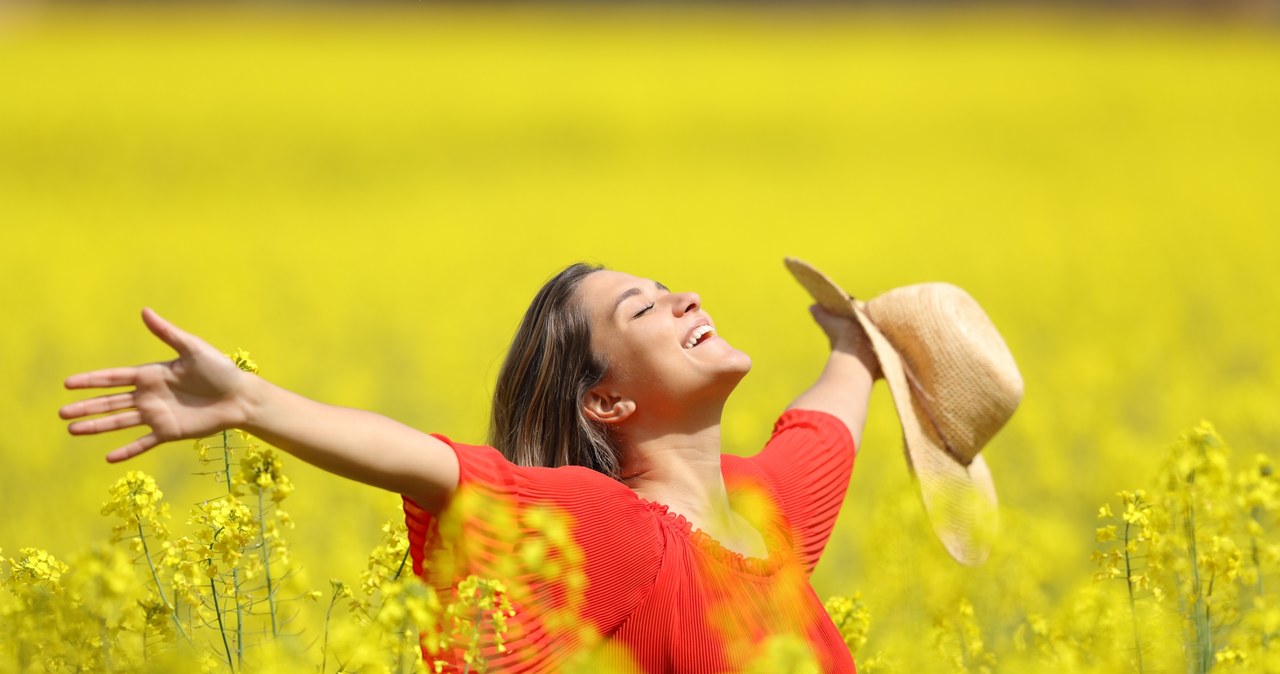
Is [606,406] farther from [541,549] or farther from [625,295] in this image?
[541,549]

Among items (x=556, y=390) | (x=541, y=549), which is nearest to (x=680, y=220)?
(x=556, y=390)

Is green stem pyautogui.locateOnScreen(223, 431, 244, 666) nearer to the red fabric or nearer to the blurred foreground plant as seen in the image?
the red fabric

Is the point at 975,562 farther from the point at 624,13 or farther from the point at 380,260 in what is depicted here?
the point at 624,13

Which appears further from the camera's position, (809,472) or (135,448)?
(809,472)

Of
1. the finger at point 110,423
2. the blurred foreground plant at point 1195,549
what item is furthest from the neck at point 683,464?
the finger at point 110,423

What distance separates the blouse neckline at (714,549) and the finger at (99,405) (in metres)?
0.76

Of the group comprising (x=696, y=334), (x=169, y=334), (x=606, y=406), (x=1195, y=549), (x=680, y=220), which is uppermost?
(x=169, y=334)

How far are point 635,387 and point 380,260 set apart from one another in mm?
10032

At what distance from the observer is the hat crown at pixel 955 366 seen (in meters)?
2.67

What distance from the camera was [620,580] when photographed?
6.50 feet

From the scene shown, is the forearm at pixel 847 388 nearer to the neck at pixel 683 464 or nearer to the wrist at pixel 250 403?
the neck at pixel 683 464

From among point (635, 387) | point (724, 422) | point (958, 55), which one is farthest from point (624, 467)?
point (958, 55)

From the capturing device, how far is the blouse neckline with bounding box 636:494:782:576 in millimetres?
2100

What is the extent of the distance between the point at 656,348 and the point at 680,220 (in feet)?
37.4
